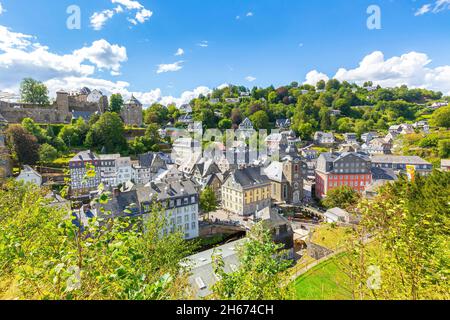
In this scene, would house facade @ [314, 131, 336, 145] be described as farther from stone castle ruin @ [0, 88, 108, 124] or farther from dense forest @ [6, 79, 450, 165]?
stone castle ruin @ [0, 88, 108, 124]

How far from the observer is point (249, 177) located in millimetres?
35594

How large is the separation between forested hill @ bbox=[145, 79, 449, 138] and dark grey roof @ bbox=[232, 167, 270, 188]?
1966 inches

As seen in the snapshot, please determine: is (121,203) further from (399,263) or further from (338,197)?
(338,197)

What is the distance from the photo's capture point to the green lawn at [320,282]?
13.6 meters

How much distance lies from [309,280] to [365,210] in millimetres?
12713

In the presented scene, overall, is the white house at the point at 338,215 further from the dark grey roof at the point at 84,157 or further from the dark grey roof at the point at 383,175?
the dark grey roof at the point at 84,157

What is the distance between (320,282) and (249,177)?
21103mm

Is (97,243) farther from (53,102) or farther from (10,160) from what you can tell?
(53,102)

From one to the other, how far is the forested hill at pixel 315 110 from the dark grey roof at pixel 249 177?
4995 centimetres

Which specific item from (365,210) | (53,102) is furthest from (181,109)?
(365,210)

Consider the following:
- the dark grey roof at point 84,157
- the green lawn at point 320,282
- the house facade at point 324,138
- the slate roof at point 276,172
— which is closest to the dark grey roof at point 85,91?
the dark grey roof at point 84,157

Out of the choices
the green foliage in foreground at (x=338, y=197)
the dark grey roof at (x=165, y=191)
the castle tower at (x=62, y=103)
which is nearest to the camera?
the dark grey roof at (x=165, y=191)
